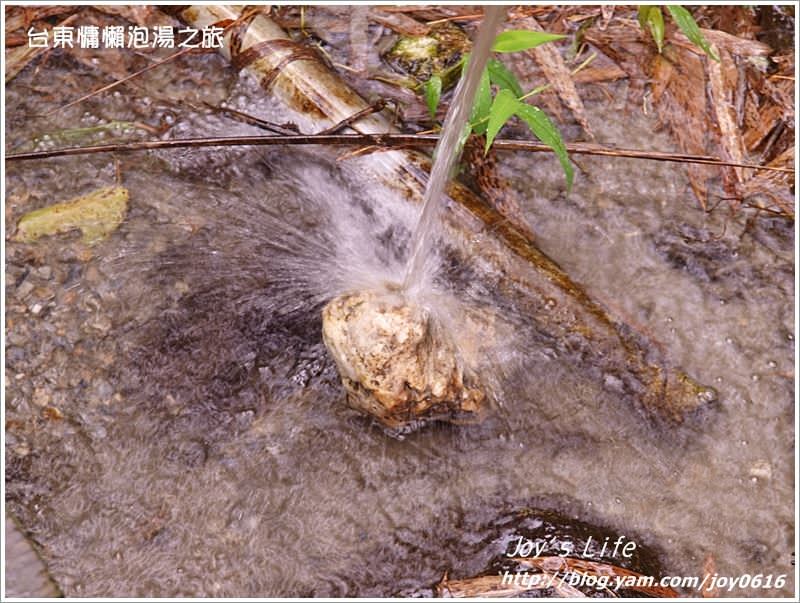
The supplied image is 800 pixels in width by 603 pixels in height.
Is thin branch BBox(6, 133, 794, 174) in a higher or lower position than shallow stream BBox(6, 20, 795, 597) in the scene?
higher

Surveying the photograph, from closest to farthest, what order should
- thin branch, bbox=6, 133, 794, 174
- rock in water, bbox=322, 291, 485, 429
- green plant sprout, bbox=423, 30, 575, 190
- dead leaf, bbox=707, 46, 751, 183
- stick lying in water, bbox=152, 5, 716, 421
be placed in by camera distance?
rock in water, bbox=322, 291, 485, 429, green plant sprout, bbox=423, 30, 575, 190, stick lying in water, bbox=152, 5, 716, 421, thin branch, bbox=6, 133, 794, 174, dead leaf, bbox=707, 46, 751, 183

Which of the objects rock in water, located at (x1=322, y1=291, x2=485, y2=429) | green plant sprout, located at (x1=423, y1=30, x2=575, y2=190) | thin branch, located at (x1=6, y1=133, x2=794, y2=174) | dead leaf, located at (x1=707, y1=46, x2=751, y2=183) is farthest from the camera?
Answer: dead leaf, located at (x1=707, y1=46, x2=751, y2=183)

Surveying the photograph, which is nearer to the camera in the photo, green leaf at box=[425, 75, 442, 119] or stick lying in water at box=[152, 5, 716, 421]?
stick lying in water at box=[152, 5, 716, 421]

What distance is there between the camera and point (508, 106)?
7.27ft

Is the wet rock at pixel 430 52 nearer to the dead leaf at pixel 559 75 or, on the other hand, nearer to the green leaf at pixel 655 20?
the dead leaf at pixel 559 75

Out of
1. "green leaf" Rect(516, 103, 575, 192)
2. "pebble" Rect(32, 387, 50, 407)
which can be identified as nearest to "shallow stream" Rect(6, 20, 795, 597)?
"pebble" Rect(32, 387, 50, 407)

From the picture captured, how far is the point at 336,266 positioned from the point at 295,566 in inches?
35.5

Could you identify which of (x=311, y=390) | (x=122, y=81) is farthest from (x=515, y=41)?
(x=122, y=81)

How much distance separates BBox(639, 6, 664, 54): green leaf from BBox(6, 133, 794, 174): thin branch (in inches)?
17.4

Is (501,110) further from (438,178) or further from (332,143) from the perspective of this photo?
(332,143)

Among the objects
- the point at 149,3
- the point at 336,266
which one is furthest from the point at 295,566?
the point at 149,3

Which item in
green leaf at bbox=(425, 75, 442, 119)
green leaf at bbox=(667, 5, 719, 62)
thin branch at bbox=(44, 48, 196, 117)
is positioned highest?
green leaf at bbox=(667, 5, 719, 62)

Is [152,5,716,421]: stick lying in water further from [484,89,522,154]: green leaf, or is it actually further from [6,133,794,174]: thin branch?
[484,89,522,154]: green leaf

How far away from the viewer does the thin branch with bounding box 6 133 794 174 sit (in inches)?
96.8
